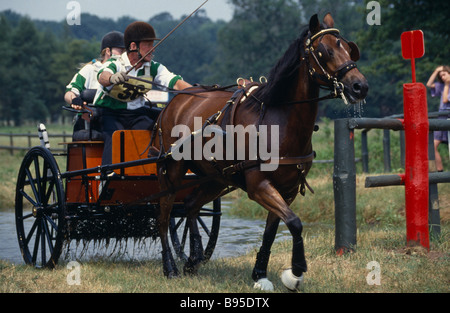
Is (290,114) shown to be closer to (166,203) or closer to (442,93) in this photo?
(166,203)

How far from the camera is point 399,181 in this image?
6621 mm

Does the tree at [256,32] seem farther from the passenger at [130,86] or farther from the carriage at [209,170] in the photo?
the carriage at [209,170]

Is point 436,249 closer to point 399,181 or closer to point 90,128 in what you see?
point 399,181

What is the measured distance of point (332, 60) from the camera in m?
5.05

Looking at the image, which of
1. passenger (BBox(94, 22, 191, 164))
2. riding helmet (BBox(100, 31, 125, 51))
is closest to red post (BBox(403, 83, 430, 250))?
passenger (BBox(94, 22, 191, 164))

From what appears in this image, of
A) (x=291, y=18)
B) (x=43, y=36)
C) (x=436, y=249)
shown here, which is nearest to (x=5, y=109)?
(x=43, y=36)

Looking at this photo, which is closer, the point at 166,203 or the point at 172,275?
the point at 172,275

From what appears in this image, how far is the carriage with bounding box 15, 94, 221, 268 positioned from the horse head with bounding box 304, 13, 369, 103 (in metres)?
2.07

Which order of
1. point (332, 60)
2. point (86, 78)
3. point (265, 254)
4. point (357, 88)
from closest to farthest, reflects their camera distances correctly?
point (357, 88) → point (332, 60) → point (265, 254) → point (86, 78)

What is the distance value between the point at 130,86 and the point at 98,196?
48.1 inches

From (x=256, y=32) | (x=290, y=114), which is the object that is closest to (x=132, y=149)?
(x=290, y=114)

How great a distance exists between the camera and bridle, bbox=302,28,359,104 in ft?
16.3

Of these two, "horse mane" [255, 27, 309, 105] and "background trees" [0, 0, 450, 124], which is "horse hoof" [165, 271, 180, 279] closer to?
"horse mane" [255, 27, 309, 105]

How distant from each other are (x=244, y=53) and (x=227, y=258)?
191 ft
